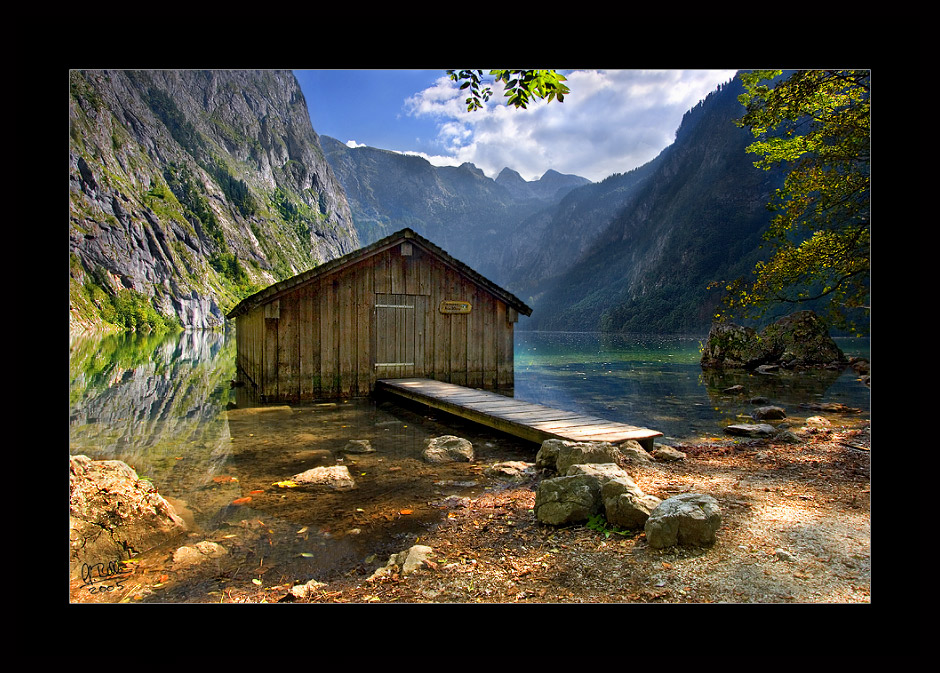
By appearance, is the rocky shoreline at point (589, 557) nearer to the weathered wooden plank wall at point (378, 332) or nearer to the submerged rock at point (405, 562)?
the submerged rock at point (405, 562)

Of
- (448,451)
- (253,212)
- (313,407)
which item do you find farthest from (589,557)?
(253,212)

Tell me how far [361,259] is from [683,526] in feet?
35.6

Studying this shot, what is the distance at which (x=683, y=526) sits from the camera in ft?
10.7

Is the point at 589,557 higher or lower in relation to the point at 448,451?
higher

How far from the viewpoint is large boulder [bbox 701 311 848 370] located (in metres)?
23.8

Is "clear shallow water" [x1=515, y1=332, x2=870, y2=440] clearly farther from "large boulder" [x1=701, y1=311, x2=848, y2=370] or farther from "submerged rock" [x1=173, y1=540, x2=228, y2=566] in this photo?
"submerged rock" [x1=173, y1=540, x2=228, y2=566]

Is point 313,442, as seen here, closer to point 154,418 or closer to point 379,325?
point 154,418
